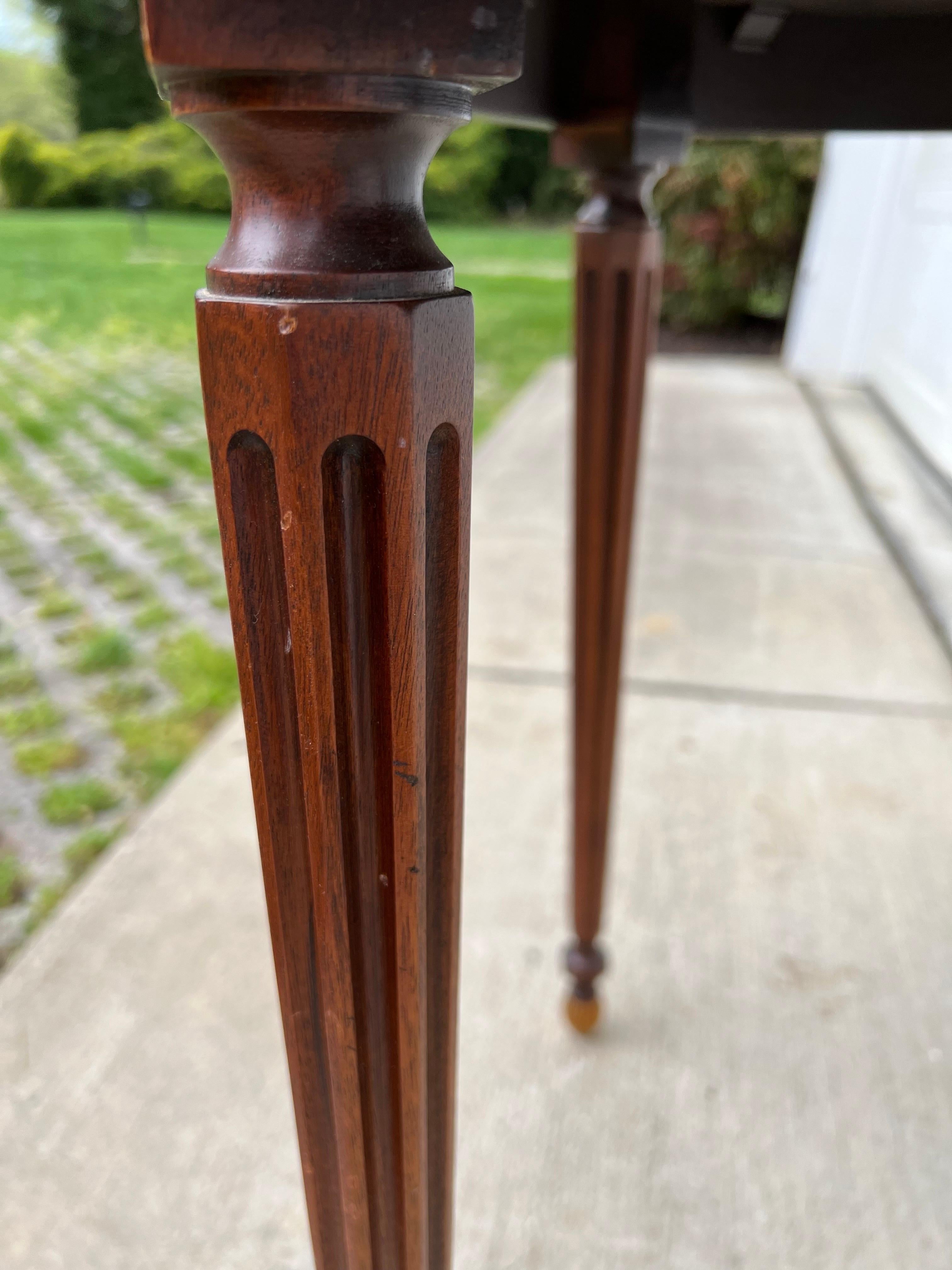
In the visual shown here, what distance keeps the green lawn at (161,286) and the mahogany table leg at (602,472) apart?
2522mm

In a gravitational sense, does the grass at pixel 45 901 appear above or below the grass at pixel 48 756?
above

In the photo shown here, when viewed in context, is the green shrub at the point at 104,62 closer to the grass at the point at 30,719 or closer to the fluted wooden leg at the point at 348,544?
the grass at the point at 30,719

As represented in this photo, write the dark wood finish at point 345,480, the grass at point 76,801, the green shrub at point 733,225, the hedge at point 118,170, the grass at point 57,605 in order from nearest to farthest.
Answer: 1. the dark wood finish at point 345,480
2. the grass at point 76,801
3. the grass at point 57,605
4. the green shrub at point 733,225
5. the hedge at point 118,170

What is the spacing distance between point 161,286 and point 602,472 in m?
5.71

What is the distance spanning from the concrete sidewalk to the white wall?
1372 mm

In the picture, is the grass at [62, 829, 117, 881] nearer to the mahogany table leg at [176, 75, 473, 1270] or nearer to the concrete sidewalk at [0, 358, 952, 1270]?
the concrete sidewalk at [0, 358, 952, 1270]

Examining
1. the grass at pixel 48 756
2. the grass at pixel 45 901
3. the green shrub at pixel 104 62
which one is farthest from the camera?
the green shrub at pixel 104 62

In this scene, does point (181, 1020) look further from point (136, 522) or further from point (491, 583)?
point (136, 522)

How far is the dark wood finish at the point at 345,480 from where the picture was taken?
250 millimetres

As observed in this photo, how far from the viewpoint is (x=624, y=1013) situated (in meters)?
0.99

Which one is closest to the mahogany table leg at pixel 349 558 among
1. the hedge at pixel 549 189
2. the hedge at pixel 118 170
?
the hedge at pixel 549 189

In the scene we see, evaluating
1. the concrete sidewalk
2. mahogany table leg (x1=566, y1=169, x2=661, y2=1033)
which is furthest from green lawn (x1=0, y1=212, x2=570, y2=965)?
mahogany table leg (x1=566, y1=169, x2=661, y2=1033)

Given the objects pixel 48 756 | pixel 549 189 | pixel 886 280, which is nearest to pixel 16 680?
pixel 48 756

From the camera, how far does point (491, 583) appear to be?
2.05 metres
